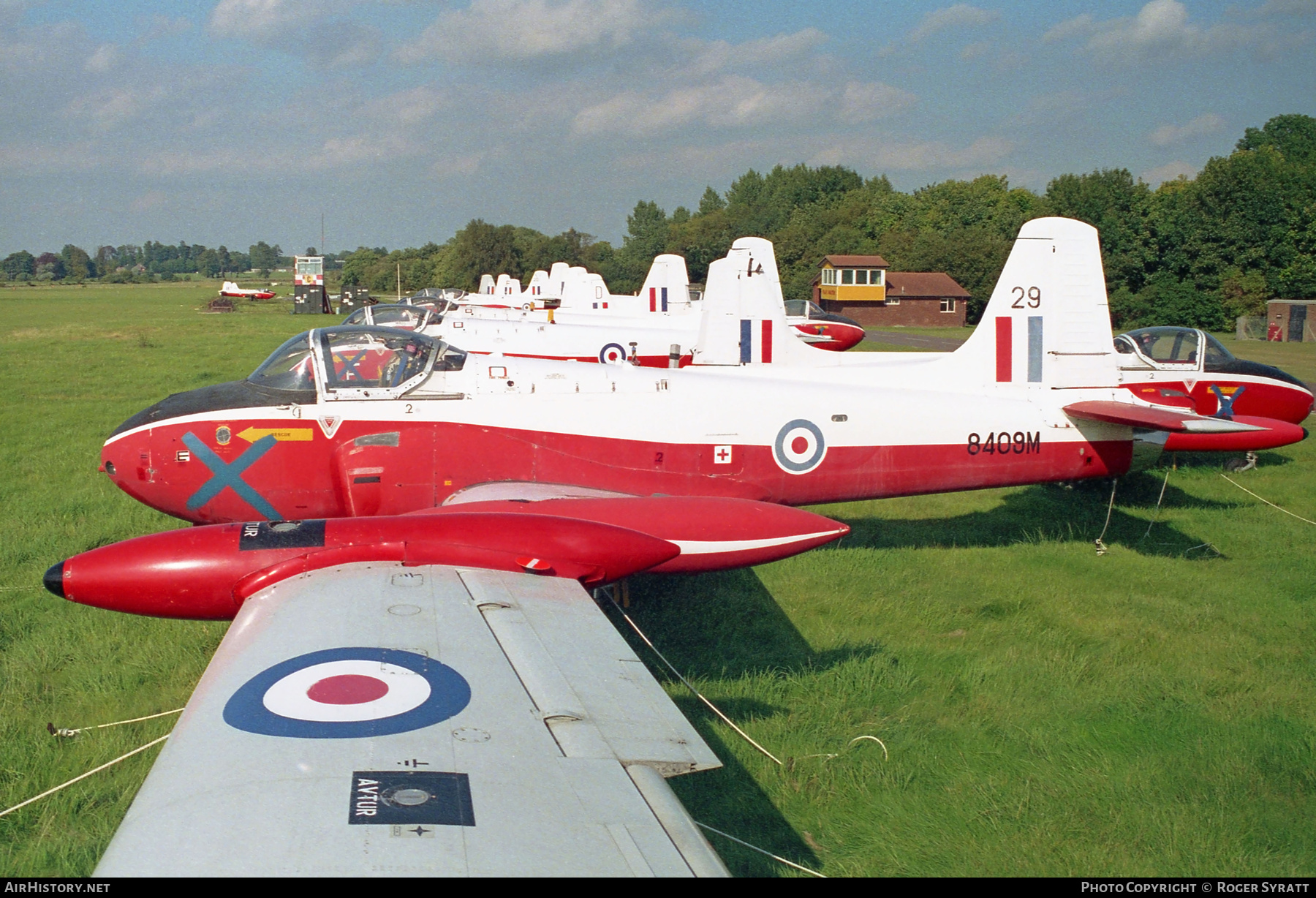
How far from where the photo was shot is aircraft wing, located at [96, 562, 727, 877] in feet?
8.46

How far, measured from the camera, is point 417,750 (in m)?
3.29

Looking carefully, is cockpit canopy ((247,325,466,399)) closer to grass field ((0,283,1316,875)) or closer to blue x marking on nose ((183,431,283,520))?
blue x marking on nose ((183,431,283,520))

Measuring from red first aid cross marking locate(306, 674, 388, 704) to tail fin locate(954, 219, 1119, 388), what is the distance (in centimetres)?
726

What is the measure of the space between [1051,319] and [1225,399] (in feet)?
18.7

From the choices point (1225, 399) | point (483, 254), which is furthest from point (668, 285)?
point (483, 254)

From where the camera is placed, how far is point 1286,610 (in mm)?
7844

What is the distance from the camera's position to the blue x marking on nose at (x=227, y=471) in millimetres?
7645

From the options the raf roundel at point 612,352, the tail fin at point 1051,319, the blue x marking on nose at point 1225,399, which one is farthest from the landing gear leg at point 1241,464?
the raf roundel at point 612,352

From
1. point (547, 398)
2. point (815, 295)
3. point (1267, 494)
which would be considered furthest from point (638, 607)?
point (815, 295)

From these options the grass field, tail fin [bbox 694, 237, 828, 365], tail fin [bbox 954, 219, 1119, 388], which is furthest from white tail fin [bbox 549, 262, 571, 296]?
tail fin [bbox 954, 219, 1119, 388]

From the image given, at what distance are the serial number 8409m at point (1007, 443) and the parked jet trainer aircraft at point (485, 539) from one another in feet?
0.11

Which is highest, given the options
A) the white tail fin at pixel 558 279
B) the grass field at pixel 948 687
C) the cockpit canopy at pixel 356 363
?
the white tail fin at pixel 558 279

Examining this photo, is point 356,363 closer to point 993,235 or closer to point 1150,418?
point 1150,418

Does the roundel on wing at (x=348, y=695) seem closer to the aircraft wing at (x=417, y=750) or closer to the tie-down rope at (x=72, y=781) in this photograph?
the aircraft wing at (x=417, y=750)
